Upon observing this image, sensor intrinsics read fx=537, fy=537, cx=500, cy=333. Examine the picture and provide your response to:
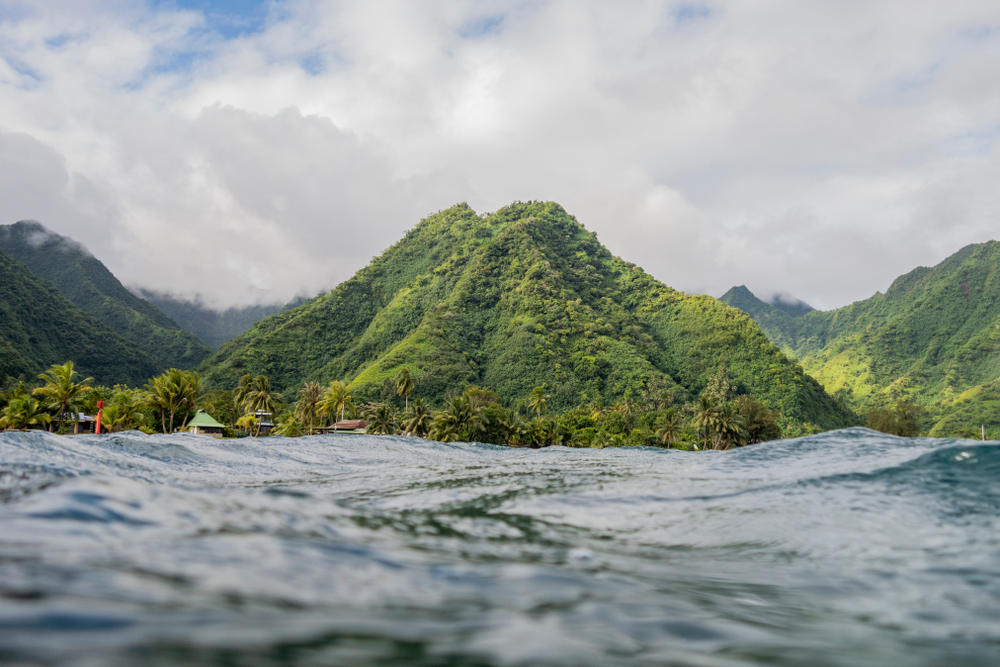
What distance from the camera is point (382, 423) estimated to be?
6072cm

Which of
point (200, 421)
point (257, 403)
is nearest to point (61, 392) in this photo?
point (200, 421)

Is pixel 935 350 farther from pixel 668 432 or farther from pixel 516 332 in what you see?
pixel 668 432

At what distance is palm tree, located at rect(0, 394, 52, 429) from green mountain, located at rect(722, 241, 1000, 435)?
473 feet

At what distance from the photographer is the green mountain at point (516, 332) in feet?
371

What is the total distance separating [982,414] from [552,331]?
87.3m

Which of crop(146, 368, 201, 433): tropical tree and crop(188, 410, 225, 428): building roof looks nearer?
crop(146, 368, 201, 433): tropical tree

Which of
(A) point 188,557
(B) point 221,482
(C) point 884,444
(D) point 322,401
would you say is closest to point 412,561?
(A) point 188,557

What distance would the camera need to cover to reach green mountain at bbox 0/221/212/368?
149875 millimetres

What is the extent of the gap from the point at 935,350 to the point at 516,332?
124m

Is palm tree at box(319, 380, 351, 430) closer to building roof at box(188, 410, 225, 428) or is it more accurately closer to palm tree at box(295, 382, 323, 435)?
palm tree at box(295, 382, 323, 435)

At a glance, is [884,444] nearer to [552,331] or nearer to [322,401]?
[322,401]

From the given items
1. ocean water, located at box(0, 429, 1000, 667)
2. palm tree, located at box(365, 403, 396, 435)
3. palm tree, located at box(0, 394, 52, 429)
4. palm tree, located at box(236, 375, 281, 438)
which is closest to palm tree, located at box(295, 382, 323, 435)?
palm tree, located at box(236, 375, 281, 438)

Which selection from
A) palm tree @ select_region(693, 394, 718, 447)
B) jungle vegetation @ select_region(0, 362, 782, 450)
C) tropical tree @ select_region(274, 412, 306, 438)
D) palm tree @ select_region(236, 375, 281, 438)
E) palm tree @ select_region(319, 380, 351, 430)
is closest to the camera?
jungle vegetation @ select_region(0, 362, 782, 450)

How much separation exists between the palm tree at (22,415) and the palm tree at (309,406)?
27808mm
